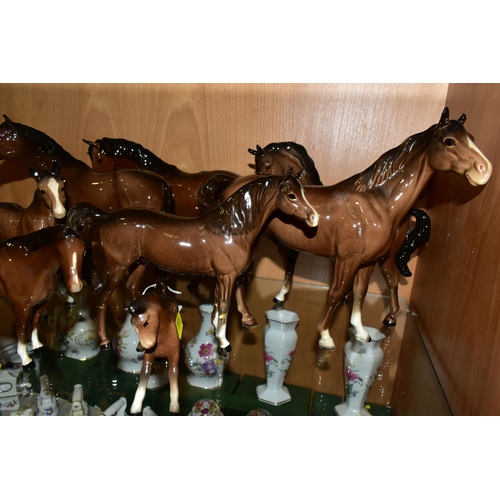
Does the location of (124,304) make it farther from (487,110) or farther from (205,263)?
(487,110)

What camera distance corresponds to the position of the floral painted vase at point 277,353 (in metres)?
0.95

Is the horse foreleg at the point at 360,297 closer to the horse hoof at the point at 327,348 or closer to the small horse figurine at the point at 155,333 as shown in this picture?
the horse hoof at the point at 327,348

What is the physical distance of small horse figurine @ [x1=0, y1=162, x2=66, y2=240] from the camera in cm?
93

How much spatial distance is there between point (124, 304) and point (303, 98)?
77cm

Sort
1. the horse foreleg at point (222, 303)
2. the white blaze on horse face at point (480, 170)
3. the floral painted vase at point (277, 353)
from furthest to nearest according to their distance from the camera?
the floral painted vase at point (277, 353), the horse foreleg at point (222, 303), the white blaze on horse face at point (480, 170)

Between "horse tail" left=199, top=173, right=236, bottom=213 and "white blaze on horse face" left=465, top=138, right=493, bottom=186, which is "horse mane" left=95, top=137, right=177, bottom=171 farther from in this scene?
"white blaze on horse face" left=465, top=138, right=493, bottom=186

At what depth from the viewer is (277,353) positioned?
3.14 ft

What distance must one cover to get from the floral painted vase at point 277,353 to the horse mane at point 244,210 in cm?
26

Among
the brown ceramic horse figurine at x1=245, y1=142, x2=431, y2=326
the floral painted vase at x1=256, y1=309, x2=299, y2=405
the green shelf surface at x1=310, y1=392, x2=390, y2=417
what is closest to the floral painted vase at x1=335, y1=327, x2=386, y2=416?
the green shelf surface at x1=310, y1=392, x2=390, y2=417

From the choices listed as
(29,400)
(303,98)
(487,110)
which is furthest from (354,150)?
(29,400)

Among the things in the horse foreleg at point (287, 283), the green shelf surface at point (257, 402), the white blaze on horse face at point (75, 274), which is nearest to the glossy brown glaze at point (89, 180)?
the white blaze on horse face at point (75, 274)

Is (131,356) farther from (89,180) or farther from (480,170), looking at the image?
(480,170)

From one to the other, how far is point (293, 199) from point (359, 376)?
16.2 inches

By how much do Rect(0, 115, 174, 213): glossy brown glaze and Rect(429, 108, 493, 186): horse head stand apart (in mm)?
615
